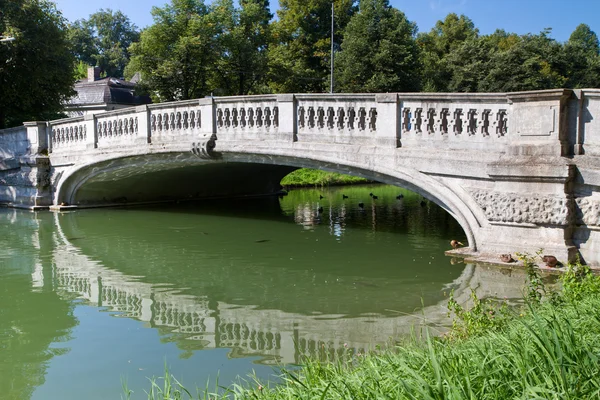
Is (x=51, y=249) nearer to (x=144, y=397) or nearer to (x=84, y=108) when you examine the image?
(x=144, y=397)

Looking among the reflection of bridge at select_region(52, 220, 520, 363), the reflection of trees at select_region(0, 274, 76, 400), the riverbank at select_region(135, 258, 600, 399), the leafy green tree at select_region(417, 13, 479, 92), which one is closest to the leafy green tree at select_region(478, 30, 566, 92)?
the leafy green tree at select_region(417, 13, 479, 92)

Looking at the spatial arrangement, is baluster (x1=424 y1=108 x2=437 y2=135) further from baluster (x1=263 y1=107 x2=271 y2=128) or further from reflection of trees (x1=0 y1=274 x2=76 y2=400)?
reflection of trees (x1=0 y1=274 x2=76 y2=400)

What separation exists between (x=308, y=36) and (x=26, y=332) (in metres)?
28.8

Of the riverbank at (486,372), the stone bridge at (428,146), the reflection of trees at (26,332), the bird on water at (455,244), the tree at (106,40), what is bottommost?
the reflection of trees at (26,332)

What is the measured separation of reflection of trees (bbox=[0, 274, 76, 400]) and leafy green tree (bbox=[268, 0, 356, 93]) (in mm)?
22534

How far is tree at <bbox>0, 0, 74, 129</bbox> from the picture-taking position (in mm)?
16766

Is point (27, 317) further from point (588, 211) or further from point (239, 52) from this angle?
point (239, 52)

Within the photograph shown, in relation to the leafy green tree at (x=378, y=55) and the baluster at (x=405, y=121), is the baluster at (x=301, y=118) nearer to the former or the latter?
the baluster at (x=405, y=121)

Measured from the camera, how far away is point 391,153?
344 inches

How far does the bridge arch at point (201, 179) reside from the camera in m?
8.38

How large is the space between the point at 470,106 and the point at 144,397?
5703 millimetres

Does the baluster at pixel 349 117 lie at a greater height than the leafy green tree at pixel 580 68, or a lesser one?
lesser

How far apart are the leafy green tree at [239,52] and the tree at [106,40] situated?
122ft

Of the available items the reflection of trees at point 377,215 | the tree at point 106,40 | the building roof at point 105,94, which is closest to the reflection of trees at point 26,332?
the reflection of trees at point 377,215
